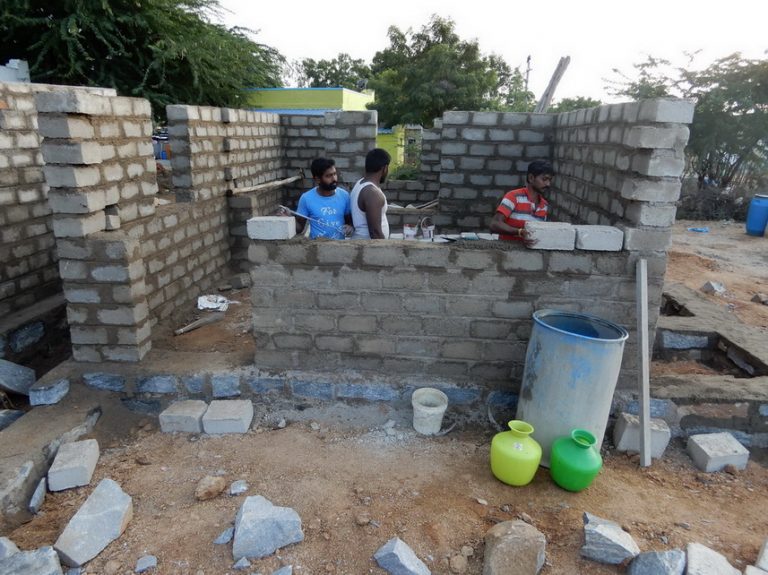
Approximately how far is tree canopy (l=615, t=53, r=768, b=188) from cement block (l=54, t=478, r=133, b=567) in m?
16.1

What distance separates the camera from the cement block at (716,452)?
3.57 meters

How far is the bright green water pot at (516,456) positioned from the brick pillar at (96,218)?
2951 mm

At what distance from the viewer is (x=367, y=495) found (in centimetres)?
320

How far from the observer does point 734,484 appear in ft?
11.4

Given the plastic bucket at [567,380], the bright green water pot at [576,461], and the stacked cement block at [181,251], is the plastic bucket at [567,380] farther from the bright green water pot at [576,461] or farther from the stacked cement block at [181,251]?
the stacked cement block at [181,251]

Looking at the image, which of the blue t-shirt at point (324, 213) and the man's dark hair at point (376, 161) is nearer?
Answer: the man's dark hair at point (376, 161)

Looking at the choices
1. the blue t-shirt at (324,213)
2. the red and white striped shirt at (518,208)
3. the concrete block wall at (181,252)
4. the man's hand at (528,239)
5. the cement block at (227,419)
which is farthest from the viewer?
the concrete block wall at (181,252)

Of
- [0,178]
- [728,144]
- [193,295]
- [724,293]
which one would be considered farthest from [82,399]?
[728,144]

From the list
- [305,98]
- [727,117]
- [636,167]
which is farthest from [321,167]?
[305,98]

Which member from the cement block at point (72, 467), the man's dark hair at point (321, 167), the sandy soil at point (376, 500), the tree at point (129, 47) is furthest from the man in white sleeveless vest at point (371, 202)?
the tree at point (129, 47)

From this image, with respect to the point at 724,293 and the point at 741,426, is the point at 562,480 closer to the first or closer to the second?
the point at 741,426

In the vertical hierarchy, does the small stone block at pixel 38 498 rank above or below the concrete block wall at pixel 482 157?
below

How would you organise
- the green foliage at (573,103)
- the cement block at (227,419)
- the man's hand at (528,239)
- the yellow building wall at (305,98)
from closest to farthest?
the man's hand at (528,239) < the cement block at (227,419) < the green foliage at (573,103) < the yellow building wall at (305,98)

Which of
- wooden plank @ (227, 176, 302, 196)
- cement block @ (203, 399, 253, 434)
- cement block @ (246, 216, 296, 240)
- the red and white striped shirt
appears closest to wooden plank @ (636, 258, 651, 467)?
the red and white striped shirt
